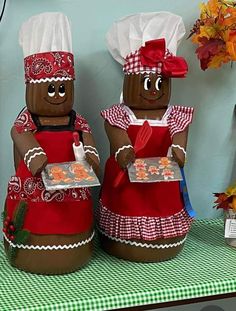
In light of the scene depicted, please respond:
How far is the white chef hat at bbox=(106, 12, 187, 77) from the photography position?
1.10 meters

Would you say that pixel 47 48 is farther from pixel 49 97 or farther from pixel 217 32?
pixel 217 32

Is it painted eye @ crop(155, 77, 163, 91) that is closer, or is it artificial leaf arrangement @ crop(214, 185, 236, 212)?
painted eye @ crop(155, 77, 163, 91)

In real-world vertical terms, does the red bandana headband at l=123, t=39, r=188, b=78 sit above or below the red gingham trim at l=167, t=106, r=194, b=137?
above

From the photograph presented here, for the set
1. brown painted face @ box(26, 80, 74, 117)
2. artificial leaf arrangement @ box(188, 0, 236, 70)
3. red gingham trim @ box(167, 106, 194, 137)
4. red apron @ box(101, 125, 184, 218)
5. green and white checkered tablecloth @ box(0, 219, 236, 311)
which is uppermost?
artificial leaf arrangement @ box(188, 0, 236, 70)

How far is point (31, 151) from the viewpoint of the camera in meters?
1.01

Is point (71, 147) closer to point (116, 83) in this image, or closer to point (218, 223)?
point (116, 83)

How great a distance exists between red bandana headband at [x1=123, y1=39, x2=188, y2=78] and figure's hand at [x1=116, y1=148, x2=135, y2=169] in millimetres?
143

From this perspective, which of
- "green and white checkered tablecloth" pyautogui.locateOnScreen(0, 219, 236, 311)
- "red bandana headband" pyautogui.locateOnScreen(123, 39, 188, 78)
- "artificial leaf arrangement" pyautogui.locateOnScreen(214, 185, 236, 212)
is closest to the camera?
"green and white checkered tablecloth" pyautogui.locateOnScreen(0, 219, 236, 311)

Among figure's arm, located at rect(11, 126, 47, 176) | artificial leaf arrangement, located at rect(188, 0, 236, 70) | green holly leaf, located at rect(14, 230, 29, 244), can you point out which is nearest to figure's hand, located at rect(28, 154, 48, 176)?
figure's arm, located at rect(11, 126, 47, 176)

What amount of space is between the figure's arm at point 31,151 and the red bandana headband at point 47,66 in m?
0.10

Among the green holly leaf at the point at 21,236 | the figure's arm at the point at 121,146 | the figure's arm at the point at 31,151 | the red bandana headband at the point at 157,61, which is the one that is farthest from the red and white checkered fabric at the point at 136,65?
the green holly leaf at the point at 21,236

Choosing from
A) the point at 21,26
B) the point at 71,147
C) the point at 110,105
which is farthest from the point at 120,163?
the point at 21,26

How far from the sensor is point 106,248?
46.1 inches

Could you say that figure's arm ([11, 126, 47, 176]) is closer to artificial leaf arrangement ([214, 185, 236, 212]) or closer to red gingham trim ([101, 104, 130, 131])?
red gingham trim ([101, 104, 130, 131])
